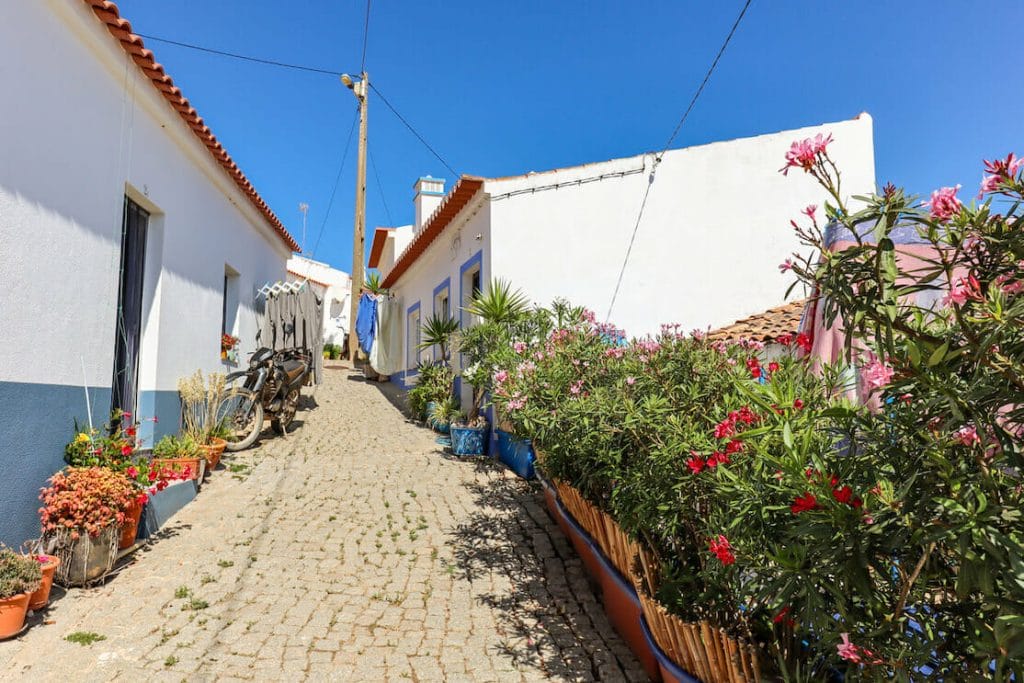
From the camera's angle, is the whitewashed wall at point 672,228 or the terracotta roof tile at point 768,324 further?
the whitewashed wall at point 672,228

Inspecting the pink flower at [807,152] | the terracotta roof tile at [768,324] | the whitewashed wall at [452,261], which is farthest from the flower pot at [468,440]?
the pink flower at [807,152]

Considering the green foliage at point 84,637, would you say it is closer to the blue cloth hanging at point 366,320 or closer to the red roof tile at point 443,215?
the red roof tile at point 443,215

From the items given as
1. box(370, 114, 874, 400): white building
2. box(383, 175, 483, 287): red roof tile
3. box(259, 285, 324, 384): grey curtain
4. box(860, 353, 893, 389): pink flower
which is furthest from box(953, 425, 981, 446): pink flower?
box(259, 285, 324, 384): grey curtain

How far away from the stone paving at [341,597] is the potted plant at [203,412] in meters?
0.38

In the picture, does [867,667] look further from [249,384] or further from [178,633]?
[249,384]

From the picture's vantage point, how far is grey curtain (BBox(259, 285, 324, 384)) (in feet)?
33.3

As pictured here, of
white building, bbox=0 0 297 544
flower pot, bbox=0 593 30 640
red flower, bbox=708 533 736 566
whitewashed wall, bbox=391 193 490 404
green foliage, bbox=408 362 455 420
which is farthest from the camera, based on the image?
green foliage, bbox=408 362 455 420

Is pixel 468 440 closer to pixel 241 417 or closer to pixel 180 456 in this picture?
pixel 241 417

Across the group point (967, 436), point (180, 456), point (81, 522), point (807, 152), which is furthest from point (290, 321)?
point (967, 436)

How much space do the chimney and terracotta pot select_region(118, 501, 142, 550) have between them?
12.2 m

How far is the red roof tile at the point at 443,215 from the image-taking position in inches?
323

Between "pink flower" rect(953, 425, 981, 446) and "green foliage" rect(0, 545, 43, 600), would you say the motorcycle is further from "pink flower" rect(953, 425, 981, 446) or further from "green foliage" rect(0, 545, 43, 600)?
"pink flower" rect(953, 425, 981, 446)

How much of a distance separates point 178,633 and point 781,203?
8794mm

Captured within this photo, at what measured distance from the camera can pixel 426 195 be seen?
52.4 ft
